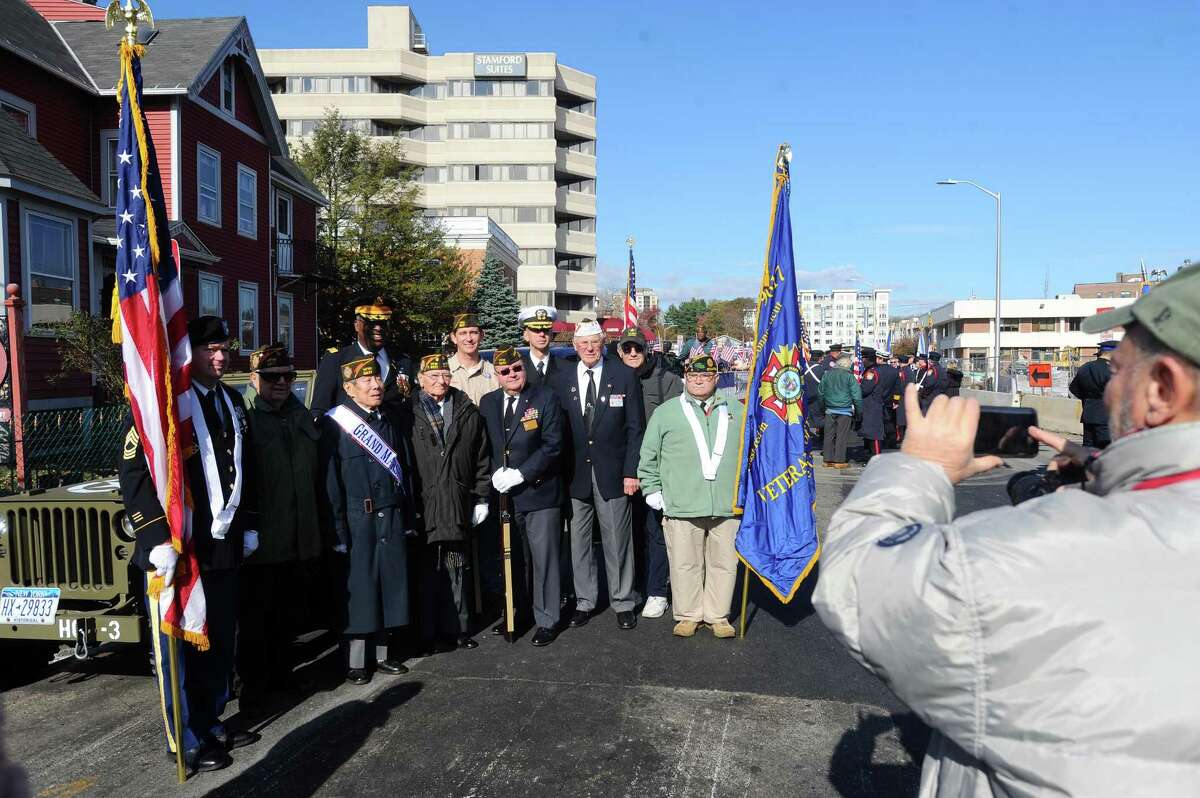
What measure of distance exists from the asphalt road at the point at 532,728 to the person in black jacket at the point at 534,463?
0.45m

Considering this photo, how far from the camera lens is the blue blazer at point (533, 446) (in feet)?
21.6

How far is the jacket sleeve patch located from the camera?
143 centimetres

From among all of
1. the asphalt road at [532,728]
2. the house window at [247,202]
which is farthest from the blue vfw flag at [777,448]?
the house window at [247,202]

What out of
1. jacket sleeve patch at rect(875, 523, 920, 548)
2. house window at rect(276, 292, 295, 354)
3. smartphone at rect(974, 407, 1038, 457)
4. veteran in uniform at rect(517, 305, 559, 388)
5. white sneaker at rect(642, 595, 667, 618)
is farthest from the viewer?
house window at rect(276, 292, 295, 354)

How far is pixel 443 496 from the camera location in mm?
6238

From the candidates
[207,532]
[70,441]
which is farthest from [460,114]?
[207,532]

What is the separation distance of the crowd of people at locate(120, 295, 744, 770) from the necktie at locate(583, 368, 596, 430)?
0.04 ft

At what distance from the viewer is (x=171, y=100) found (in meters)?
21.1

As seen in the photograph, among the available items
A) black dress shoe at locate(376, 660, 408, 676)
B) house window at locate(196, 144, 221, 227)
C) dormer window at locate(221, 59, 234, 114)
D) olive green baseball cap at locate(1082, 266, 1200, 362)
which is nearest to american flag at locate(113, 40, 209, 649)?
black dress shoe at locate(376, 660, 408, 676)

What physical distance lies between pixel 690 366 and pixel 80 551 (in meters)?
4.23

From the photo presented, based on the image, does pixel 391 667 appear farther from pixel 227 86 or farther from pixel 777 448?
pixel 227 86

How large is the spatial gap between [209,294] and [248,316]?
2676 mm

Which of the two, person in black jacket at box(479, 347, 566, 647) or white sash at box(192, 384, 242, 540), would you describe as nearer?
white sash at box(192, 384, 242, 540)

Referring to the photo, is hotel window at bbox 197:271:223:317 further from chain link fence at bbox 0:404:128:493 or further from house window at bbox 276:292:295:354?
chain link fence at bbox 0:404:128:493
